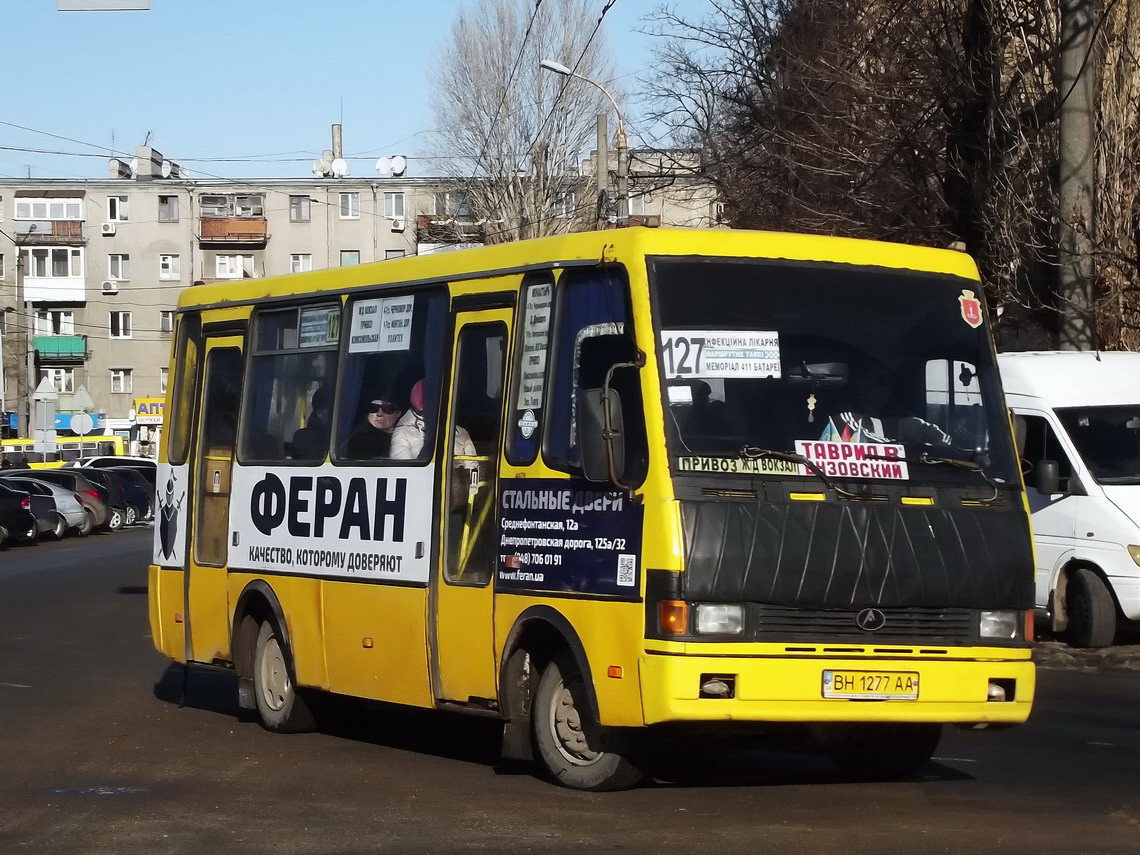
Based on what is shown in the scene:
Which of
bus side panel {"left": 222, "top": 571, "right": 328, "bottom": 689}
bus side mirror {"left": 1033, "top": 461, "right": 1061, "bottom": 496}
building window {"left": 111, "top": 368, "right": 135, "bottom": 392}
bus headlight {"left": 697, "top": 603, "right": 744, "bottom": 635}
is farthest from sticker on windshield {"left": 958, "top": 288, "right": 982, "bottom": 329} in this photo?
building window {"left": 111, "top": 368, "right": 135, "bottom": 392}

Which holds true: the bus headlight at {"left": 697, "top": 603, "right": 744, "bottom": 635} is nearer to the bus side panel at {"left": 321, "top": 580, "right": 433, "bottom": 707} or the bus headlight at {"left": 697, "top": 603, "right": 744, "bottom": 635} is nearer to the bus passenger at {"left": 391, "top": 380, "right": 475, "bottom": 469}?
the bus side panel at {"left": 321, "top": 580, "right": 433, "bottom": 707}

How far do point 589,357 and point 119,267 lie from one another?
84.4m

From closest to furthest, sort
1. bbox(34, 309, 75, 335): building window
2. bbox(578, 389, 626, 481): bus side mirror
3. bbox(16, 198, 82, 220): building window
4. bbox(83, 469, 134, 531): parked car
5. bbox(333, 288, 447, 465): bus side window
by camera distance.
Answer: bbox(578, 389, 626, 481): bus side mirror → bbox(333, 288, 447, 465): bus side window → bbox(83, 469, 134, 531): parked car → bbox(16, 198, 82, 220): building window → bbox(34, 309, 75, 335): building window

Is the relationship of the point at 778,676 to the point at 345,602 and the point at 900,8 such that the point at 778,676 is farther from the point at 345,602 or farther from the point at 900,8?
the point at 900,8

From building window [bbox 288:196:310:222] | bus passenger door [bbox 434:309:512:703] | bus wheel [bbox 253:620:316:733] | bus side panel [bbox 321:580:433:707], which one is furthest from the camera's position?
building window [bbox 288:196:310:222]

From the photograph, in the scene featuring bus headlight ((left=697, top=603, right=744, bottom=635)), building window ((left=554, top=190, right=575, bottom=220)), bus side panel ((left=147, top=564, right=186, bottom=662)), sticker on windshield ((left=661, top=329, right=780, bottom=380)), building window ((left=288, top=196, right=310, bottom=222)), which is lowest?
bus side panel ((left=147, top=564, right=186, bottom=662))

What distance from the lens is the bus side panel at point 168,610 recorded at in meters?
13.0

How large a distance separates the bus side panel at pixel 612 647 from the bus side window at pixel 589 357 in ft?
1.97

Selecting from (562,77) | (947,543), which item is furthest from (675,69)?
(562,77)

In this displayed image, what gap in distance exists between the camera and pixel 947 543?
8688 millimetres

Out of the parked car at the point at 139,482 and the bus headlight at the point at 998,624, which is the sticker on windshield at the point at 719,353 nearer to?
the bus headlight at the point at 998,624

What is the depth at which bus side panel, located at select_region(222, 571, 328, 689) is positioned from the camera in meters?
11.1

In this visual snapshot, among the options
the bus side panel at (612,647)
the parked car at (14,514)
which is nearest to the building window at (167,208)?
the parked car at (14,514)

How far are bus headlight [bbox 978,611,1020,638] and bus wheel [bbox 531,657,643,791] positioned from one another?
1685mm
